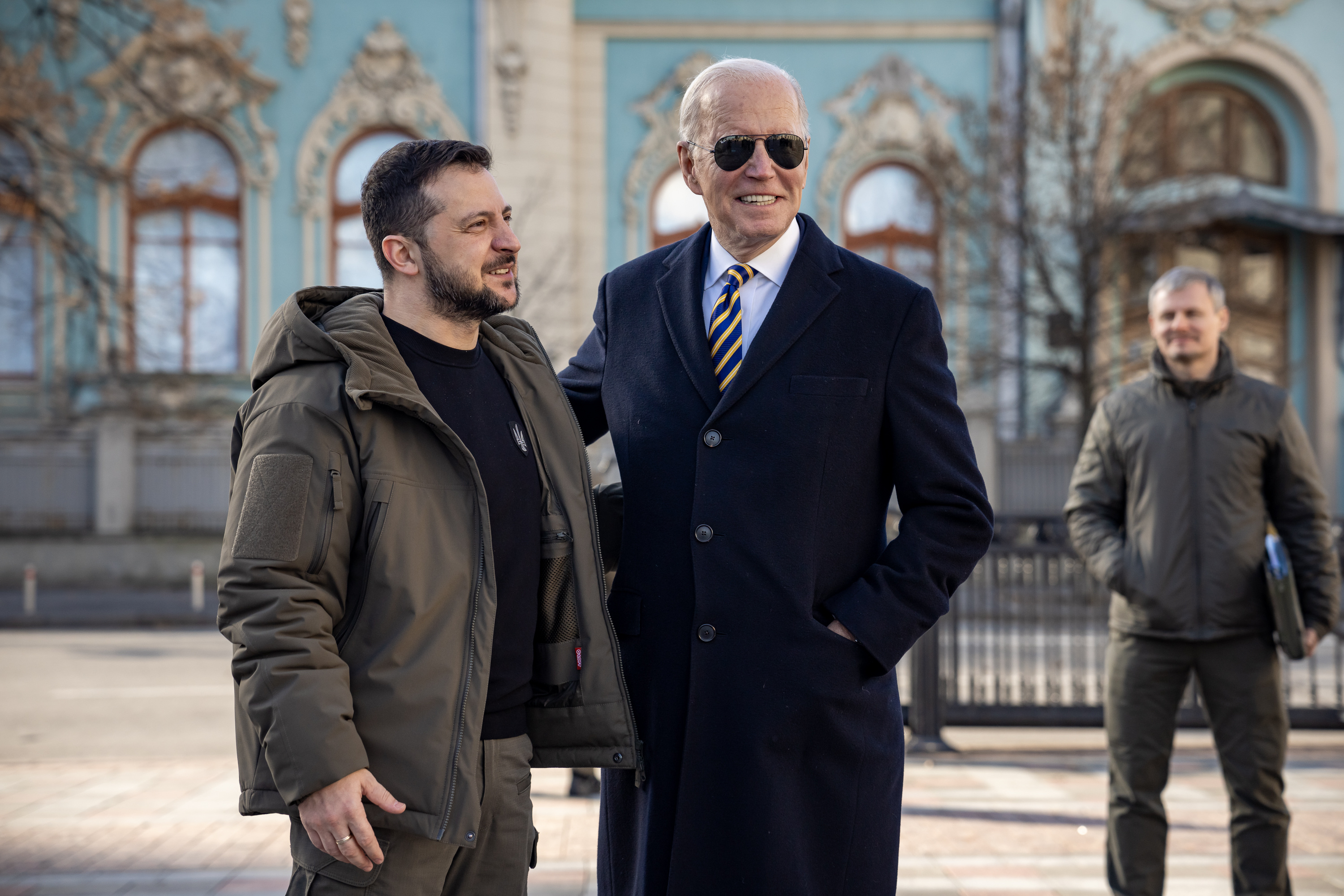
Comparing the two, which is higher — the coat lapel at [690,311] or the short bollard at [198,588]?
the coat lapel at [690,311]

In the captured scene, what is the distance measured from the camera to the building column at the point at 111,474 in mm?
18984

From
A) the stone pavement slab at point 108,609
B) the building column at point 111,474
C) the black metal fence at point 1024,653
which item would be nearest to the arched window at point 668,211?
the building column at point 111,474

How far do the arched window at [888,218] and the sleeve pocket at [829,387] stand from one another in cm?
1883

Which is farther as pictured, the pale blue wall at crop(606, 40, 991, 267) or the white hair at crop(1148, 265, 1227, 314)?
the pale blue wall at crop(606, 40, 991, 267)

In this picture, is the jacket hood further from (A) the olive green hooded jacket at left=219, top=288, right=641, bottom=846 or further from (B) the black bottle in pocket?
(B) the black bottle in pocket

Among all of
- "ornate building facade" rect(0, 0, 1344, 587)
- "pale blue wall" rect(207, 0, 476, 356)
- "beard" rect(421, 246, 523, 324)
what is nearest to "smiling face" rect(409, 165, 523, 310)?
"beard" rect(421, 246, 523, 324)

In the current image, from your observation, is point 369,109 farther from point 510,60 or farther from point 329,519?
point 329,519

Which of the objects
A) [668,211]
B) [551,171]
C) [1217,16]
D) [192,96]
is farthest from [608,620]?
[1217,16]

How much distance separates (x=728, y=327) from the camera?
2863mm

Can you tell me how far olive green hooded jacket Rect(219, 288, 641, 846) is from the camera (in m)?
2.32

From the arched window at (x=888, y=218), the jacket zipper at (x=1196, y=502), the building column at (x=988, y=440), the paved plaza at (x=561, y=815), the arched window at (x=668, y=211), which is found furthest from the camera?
the arched window at (x=668, y=211)

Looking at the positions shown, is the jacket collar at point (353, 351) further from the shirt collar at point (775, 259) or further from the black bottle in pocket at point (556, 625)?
the shirt collar at point (775, 259)

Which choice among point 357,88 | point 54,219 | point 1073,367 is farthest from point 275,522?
point 357,88

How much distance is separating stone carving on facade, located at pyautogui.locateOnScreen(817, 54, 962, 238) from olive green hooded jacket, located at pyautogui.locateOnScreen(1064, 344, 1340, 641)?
54.1ft
